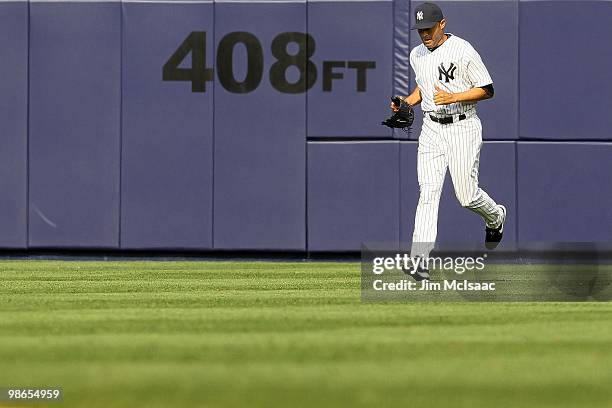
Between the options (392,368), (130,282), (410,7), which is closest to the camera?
(392,368)

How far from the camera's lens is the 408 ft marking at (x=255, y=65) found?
10594 mm

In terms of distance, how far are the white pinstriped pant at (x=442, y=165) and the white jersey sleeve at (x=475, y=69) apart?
0.24 metres

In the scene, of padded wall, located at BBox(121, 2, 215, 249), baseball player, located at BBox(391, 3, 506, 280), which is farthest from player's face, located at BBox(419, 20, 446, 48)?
padded wall, located at BBox(121, 2, 215, 249)

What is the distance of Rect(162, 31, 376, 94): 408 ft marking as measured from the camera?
34.8 feet

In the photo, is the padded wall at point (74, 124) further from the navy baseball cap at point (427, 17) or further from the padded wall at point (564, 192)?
the navy baseball cap at point (427, 17)

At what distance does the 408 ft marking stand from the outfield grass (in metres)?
3.77

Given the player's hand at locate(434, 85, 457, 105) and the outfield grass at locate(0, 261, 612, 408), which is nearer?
the outfield grass at locate(0, 261, 612, 408)

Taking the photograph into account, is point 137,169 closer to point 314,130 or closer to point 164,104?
point 164,104

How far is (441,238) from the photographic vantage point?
1068cm

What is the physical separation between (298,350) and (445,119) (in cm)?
299

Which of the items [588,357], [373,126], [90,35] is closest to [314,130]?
[373,126]

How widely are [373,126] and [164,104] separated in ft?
6.20

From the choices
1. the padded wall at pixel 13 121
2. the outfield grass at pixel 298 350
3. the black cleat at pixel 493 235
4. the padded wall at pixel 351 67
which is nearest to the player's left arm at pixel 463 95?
the black cleat at pixel 493 235

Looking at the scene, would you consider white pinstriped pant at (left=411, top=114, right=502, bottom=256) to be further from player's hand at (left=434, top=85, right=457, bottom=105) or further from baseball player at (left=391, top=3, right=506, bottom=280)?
player's hand at (left=434, top=85, right=457, bottom=105)
